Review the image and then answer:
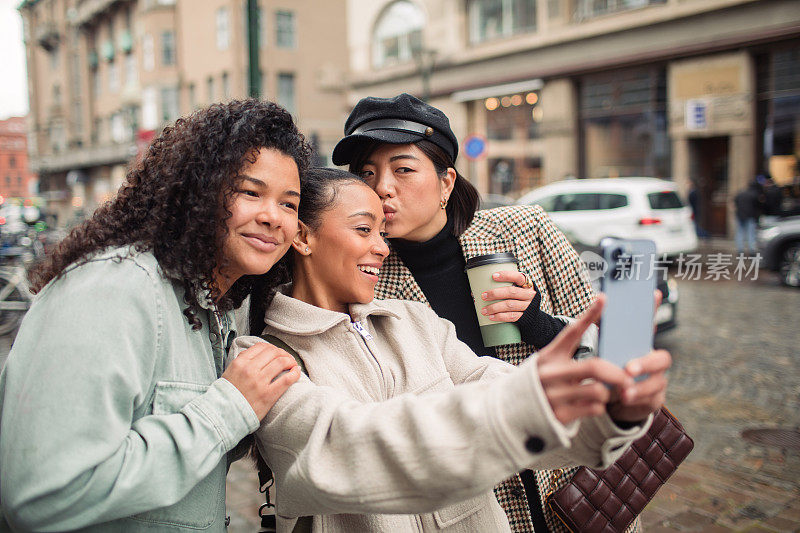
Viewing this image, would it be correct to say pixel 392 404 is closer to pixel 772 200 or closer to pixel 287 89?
pixel 772 200

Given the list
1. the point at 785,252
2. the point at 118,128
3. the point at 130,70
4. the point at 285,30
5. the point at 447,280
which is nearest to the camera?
the point at 447,280

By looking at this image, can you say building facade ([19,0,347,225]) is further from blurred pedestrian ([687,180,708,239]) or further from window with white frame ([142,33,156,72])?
blurred pedestrian ([687,180,708,239])

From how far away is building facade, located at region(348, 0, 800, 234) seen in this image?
1638cm

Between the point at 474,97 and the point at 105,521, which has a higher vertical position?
the point at 474,97

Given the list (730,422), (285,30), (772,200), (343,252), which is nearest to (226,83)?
(285,30)

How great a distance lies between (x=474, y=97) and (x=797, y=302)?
46.7ft

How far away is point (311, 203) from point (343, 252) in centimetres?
19

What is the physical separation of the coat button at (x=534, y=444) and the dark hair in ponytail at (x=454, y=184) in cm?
134

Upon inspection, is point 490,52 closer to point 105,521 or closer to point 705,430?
point 705,430

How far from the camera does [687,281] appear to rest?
1263 centimetres

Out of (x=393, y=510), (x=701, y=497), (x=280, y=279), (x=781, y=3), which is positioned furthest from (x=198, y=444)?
(x=781, y=3)

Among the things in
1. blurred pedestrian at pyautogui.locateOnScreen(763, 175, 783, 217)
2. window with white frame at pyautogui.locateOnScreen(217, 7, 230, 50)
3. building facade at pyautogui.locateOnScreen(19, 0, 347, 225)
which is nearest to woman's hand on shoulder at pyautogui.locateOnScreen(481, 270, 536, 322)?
blurred pedestrian at pyautogui.locateOnScreen(763, 175, 783, 217)

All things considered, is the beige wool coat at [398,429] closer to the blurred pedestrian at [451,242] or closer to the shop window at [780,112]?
the blurred pedestrian at [451,242]

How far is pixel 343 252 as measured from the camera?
1896mm
